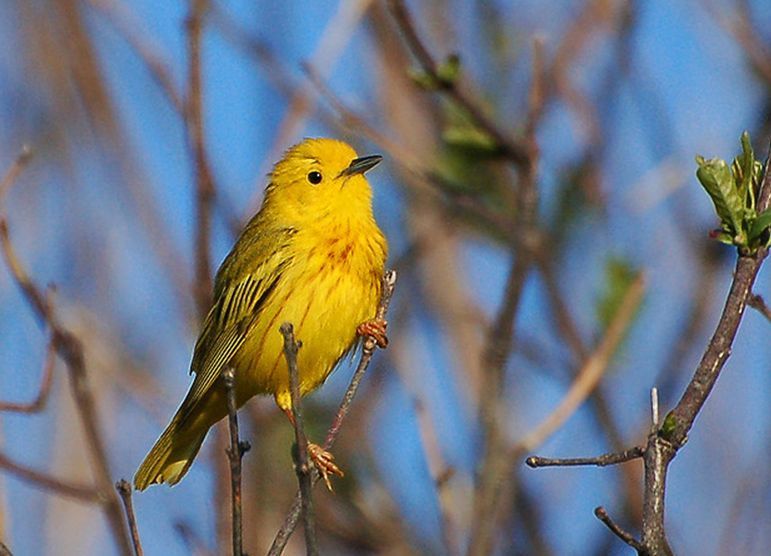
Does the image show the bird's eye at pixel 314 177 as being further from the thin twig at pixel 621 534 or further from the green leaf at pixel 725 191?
the thin twig at pixel 621 534

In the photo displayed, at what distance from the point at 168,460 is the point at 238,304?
725mm

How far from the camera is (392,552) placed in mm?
5629

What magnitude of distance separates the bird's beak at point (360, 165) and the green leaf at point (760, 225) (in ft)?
9.01

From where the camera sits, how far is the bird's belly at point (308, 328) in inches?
198

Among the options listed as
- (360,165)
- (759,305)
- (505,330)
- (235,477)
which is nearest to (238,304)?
(360,165)

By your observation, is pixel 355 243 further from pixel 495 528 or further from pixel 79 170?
pixel 79 170

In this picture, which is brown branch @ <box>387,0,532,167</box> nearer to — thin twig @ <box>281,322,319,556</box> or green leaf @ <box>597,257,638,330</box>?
green leaf @ <box>597,257,638,330</box>

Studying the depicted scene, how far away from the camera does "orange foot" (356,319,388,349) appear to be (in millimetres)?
4585

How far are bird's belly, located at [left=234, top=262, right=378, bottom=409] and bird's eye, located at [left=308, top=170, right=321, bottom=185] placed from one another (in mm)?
621

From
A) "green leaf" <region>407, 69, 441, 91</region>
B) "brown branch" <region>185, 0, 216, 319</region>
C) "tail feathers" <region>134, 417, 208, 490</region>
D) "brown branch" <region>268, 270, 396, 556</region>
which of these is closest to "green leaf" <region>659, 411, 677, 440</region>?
"brown branch" <region>268, 270, 396, 556</region>

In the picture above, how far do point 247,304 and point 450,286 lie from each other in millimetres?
1608

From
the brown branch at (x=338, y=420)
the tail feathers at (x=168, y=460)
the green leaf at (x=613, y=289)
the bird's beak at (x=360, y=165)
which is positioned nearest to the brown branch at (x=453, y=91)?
the bird's beak at (x=360, y=165)

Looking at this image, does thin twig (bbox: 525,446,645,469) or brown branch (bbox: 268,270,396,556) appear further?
brown branch (bbox: 268,270,396,556)

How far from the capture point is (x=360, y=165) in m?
5.43
